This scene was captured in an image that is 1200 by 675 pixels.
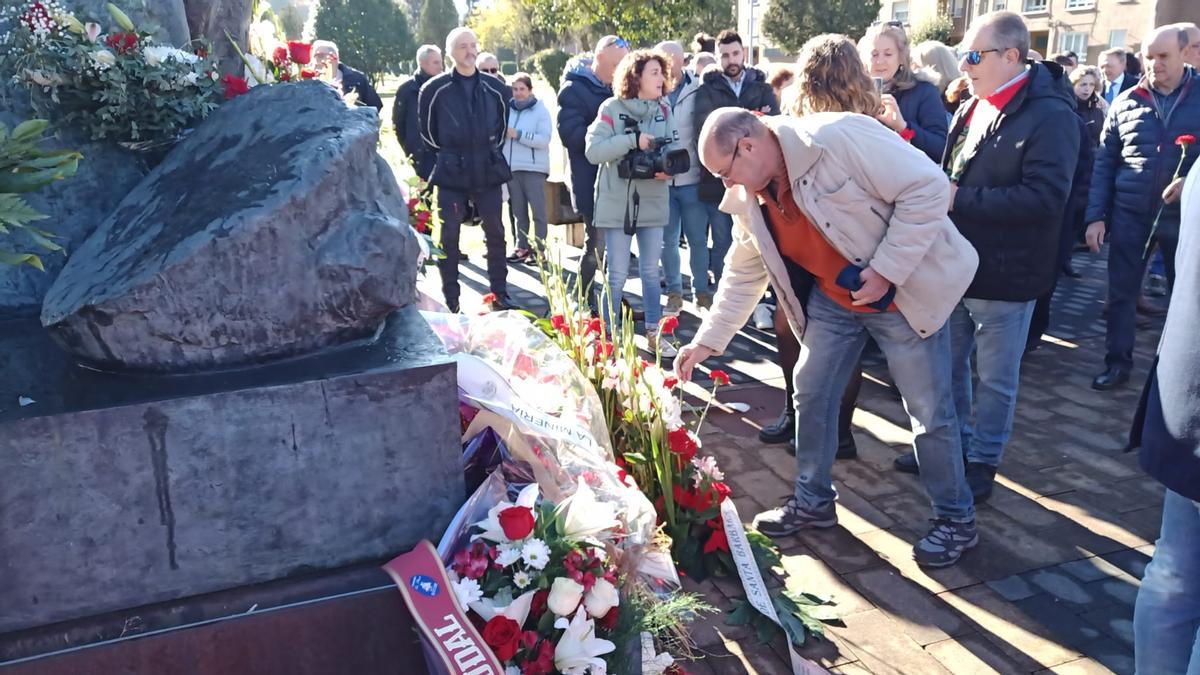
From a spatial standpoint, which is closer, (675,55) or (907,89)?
(907,89)

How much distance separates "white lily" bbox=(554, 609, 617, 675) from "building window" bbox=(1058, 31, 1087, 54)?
126ft

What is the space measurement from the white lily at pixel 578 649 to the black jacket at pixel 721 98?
14.7 ft

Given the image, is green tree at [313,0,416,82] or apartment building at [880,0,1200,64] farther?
green tree at [313,0,416,82]

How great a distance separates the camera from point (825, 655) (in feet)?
8.94

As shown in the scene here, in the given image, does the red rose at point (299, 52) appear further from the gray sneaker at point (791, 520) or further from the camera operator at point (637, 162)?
the camera operator at point (637, 162)

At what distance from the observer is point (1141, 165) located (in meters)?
5.09

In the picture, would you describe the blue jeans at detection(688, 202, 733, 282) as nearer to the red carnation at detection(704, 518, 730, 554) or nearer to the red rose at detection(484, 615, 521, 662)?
the red carnation at detection(704, 518, 730, 554)

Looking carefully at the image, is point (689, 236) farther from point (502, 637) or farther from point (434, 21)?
point (434, 21)

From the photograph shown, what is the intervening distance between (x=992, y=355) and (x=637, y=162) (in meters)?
2.47

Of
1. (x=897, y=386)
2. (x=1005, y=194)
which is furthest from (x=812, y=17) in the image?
(x=897, y=386)

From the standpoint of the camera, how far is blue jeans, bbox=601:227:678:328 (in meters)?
5.69

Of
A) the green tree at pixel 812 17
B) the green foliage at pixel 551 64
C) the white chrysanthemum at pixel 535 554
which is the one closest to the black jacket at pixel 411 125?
the white chrysanthemum at pixel 535 554

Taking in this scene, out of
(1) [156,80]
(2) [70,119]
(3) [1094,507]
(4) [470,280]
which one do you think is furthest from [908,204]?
(4) [470,280]

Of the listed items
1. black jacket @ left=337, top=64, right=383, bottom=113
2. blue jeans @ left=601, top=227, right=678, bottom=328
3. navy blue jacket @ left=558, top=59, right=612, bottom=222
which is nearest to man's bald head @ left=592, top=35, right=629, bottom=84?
navy blue jacket @ left=558, top=59, right=612, bottom=222
